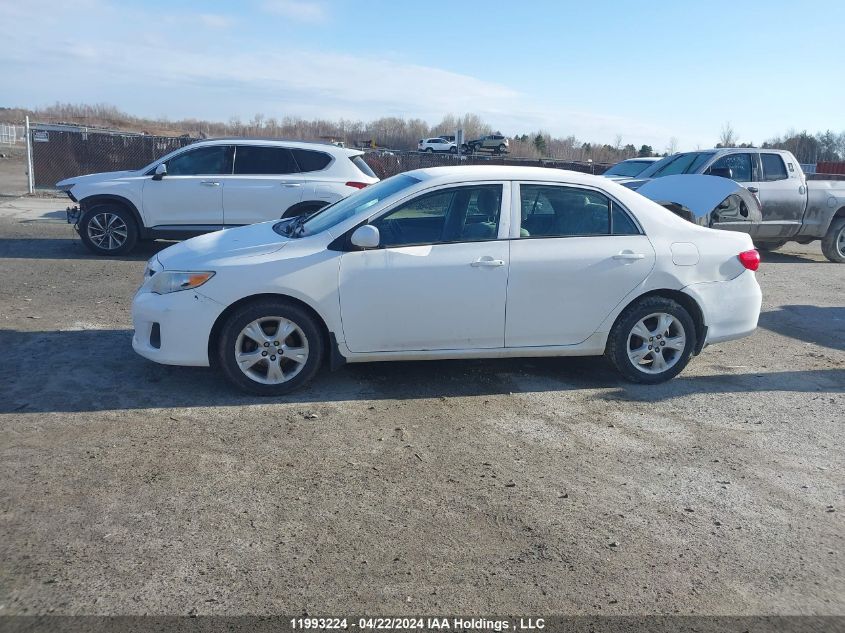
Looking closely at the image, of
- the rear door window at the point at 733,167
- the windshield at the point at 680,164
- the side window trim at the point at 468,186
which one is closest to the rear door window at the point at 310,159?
the windshield at the point at 680,164

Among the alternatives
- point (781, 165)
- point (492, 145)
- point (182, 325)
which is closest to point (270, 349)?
point (182, 325)

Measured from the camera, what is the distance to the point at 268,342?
570cm

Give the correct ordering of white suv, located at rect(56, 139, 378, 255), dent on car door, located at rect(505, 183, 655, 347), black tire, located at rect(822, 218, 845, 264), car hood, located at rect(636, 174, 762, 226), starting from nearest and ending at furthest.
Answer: dent on car door, located at rect(505, 183, 655, 347)
car hood, located at rect(636, 174, 762, 226)
white suv, located at rect(56, 139, 378, 255)
black tire, located at rect(822, 218, 845, 264)

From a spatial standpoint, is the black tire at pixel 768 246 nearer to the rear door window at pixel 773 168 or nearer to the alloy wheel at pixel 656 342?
the rear door window at pixel 773 168

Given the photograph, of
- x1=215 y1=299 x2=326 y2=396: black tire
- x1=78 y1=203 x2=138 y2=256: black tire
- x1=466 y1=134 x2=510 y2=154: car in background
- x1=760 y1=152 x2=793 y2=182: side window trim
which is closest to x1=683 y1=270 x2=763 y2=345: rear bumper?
x1=215 y1=299 x2=326 y2=396: black tire

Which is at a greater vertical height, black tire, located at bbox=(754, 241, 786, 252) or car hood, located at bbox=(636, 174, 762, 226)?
car hood, located at bbox=(636, 174, 762, 226)

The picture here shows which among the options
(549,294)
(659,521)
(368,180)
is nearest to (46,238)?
(368,180)

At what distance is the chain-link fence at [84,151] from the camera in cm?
2109

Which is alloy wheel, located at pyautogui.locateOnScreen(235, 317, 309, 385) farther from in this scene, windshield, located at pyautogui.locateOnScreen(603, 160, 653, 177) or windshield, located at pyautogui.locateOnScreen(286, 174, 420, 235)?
windshield, located at pyautogui.locateOnScreen(603, 160, 653, 177)

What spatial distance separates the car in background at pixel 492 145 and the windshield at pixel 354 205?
50.5m

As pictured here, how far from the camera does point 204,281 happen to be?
18.4 ft

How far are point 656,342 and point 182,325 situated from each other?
375cm

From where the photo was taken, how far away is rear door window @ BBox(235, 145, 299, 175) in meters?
11.8

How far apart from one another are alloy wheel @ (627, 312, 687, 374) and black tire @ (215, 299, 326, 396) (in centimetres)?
255
